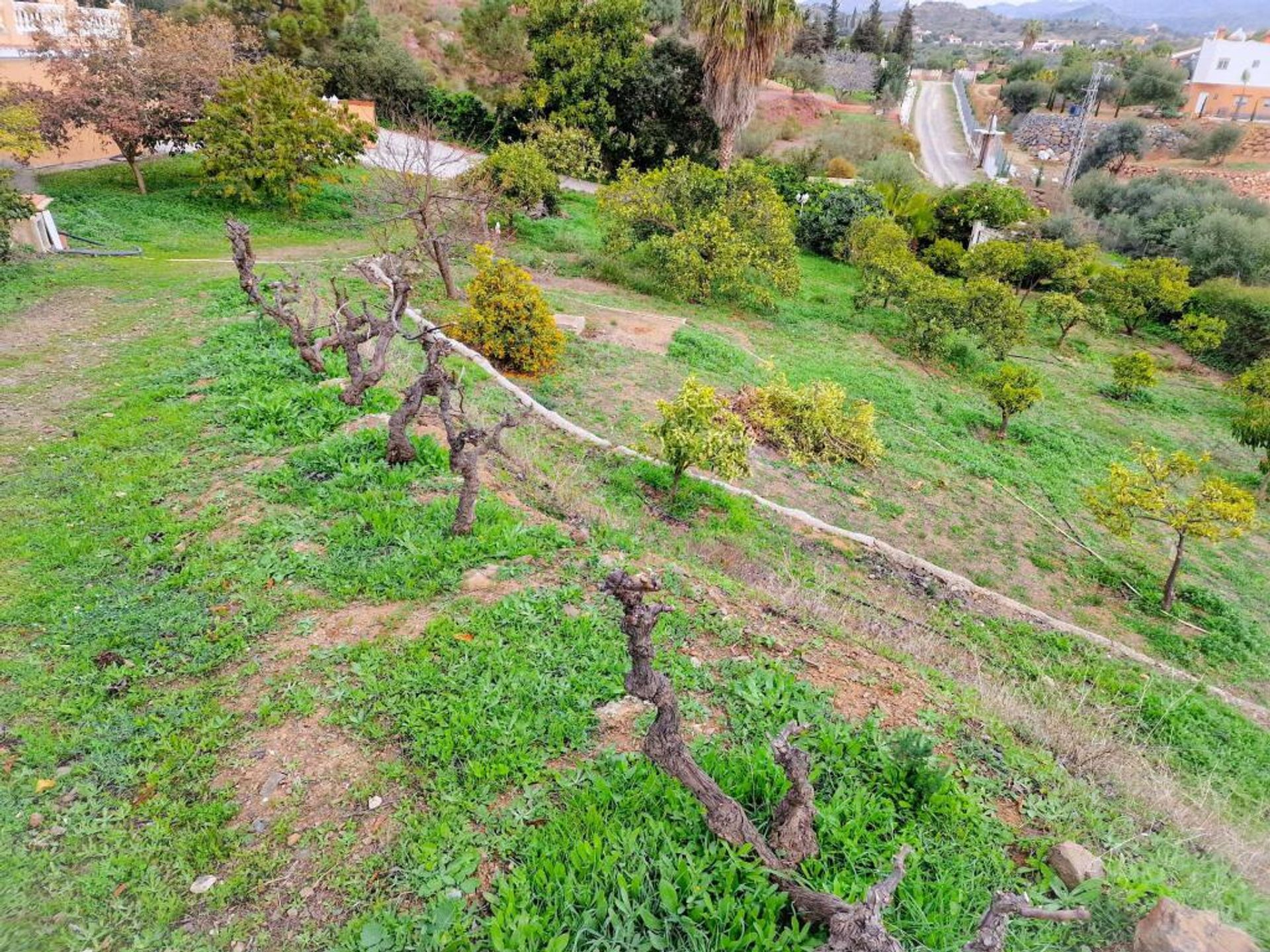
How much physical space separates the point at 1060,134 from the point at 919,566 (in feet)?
175

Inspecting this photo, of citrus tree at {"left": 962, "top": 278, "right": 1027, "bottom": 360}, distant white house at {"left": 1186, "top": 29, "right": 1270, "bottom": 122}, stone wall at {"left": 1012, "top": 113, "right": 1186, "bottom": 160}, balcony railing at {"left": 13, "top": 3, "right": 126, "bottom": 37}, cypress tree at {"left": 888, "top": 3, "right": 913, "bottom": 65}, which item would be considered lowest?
citrus tree at {"left": 962, "top": 278, "right": 1027, "bottom": 360}

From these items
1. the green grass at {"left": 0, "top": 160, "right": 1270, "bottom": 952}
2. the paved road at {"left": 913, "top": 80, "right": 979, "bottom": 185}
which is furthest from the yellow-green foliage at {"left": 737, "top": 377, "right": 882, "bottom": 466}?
the paved road at {"left": 913, "top": 80, "right": 979, "bottom": 185}

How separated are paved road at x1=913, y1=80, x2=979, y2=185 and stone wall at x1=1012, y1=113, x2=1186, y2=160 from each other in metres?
5.23

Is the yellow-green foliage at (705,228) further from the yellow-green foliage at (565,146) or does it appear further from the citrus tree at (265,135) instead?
the citrus tree at (265,135)

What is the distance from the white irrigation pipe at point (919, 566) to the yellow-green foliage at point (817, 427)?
213 centimetres

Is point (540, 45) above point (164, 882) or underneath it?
above

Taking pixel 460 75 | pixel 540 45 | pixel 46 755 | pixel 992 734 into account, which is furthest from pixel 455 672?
pixel 460 75

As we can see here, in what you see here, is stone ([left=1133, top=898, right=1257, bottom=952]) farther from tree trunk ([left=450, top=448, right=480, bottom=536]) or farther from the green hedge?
the green hedge

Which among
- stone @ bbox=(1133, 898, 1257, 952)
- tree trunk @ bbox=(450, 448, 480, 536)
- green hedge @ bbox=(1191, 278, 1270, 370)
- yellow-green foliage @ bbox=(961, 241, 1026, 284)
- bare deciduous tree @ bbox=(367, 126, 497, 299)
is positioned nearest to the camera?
stone @ bbox=(1133, 898, 1257, 952)

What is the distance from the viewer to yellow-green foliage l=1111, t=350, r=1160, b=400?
16125mm

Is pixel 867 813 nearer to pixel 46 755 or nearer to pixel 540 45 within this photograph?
pixel 46 755

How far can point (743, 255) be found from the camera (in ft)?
58.4

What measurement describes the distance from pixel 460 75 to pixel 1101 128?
124 feet

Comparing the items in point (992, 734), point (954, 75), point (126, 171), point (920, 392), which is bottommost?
point (920, 392)
